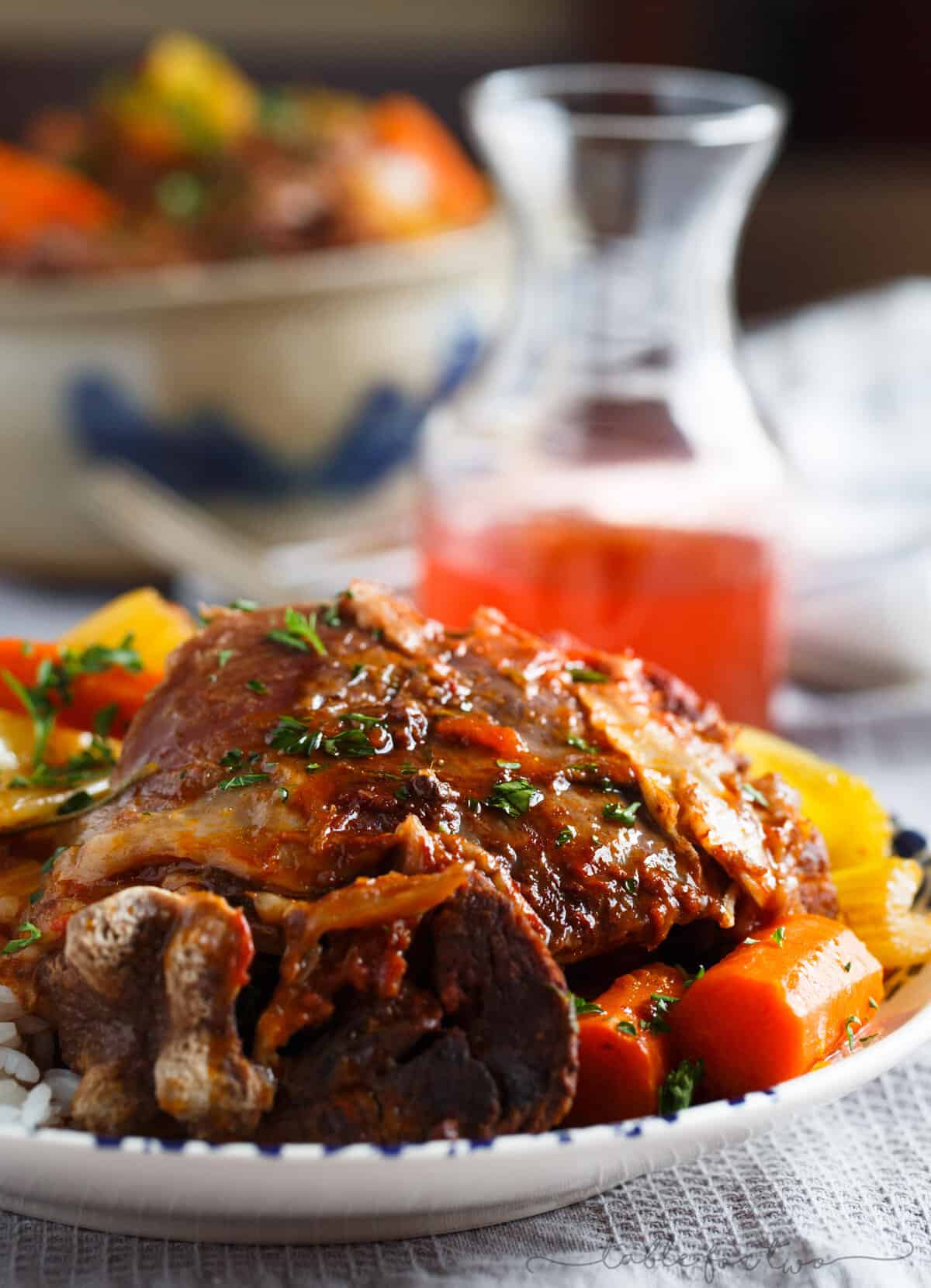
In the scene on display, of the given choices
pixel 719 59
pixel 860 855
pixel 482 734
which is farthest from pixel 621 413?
pixel 719 59

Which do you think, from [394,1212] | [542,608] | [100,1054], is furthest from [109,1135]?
[542,608]

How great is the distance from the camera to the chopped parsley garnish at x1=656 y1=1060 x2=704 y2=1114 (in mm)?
1900

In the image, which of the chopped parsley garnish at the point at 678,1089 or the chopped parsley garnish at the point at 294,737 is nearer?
the chopped parsley garnish at the point at 678,1089

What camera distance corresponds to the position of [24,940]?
1989 millimetres

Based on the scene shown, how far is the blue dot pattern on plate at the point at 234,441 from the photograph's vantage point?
4.77 meters

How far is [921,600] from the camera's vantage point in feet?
A: 13.0

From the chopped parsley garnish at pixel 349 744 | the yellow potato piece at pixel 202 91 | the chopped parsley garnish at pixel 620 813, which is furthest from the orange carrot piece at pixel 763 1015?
the yellow potato piece at pixel 202 91

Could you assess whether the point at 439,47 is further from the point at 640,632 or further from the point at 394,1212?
the point at 394,1212

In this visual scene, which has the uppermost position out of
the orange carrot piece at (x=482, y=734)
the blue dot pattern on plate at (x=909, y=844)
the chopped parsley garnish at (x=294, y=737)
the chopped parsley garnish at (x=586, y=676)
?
the chopped parsley garnish at (x=294, y=737)

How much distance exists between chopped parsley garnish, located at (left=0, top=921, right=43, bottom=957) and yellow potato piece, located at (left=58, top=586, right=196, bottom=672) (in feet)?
2.34

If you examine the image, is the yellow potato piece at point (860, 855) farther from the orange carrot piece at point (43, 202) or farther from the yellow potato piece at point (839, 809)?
the orange carrot piece at point (43, 202)

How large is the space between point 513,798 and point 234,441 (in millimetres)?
3083

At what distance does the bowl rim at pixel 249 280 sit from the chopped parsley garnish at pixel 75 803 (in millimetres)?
2651

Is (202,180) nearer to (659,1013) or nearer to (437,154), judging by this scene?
(437,154)
